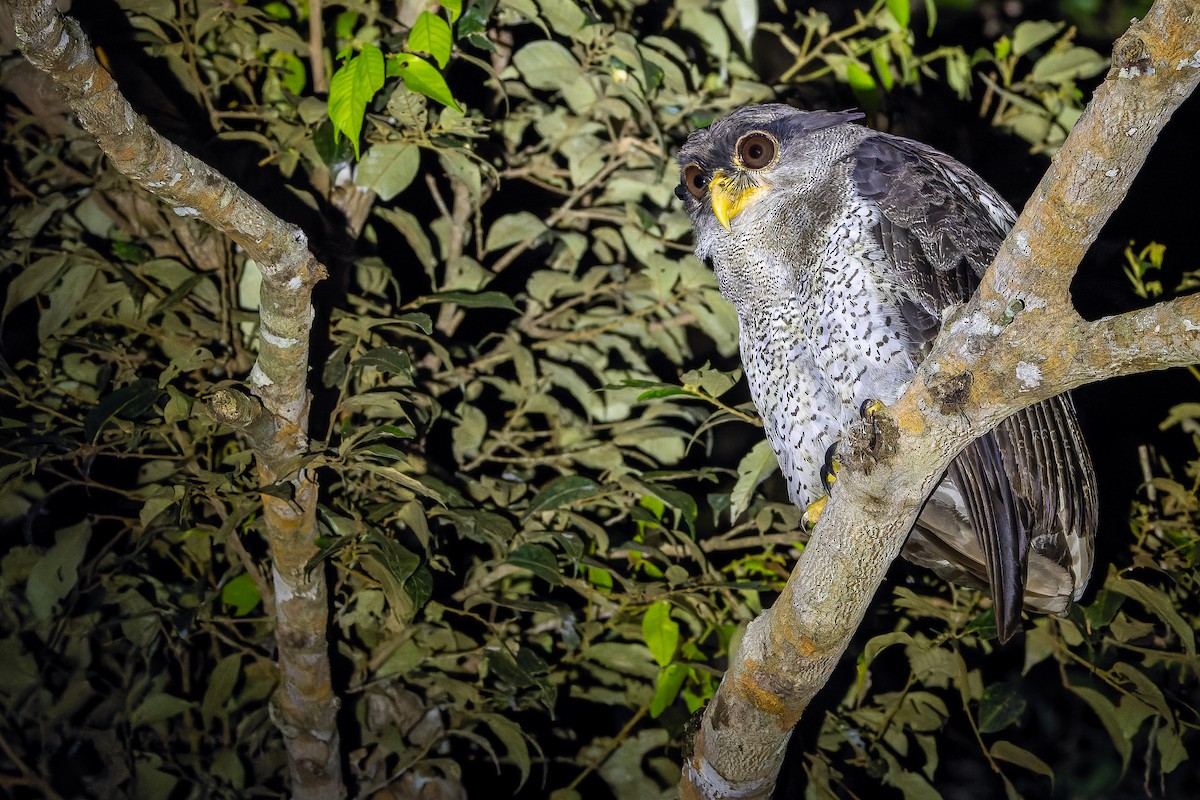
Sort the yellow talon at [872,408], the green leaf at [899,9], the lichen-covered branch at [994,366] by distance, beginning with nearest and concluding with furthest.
Result: 1. the lichen-covered branch at [994,366]
2. the yellow talon at [872,408]
3. the green leaf at [899,9]

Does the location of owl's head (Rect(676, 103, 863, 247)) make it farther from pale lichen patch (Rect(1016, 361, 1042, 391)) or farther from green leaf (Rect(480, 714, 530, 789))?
green leaf (Rect(480, 714, 530, 789))

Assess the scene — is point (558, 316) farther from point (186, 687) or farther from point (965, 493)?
point (186, 687)

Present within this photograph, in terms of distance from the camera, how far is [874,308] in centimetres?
198

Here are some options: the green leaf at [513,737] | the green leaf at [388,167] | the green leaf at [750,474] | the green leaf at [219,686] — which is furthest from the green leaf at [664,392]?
the green leaf at [219,686]

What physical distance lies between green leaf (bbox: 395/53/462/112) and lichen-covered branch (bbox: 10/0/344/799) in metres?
0.51

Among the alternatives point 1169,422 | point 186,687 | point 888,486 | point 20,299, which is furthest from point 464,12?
point 1169,422

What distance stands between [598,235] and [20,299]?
4.86ft

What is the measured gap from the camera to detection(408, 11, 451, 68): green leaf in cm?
198

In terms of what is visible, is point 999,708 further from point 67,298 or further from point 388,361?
point 67,298

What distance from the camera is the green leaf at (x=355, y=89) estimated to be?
1.91 meters

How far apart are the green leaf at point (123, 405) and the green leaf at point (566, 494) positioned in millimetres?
868

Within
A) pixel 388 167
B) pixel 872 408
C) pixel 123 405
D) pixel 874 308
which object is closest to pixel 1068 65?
pixel 874 308

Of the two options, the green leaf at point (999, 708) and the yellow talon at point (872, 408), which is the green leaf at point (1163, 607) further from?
the yellow talon at point (872, 408)

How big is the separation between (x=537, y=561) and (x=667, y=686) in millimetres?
518
